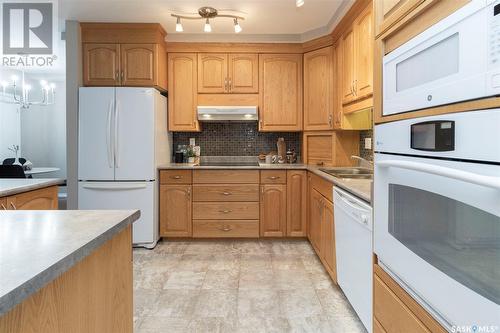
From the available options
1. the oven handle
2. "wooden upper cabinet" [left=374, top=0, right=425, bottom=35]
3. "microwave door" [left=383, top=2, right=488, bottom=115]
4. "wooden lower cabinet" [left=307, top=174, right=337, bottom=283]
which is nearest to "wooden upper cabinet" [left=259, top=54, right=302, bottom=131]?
"wooden lower cabinet" [left=307, top=174, right=337, bottom=283]

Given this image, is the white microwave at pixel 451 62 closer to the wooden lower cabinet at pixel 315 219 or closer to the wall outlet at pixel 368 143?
the wooden lower cabinet at pixel 315 219

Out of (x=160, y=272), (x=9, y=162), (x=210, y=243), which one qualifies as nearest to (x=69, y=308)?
(x=160, y=272)

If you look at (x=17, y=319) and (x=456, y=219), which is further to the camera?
(x=456, y=219)

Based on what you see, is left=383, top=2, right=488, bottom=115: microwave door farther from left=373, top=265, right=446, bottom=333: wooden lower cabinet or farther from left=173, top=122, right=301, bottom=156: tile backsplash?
left=173, top=122, right=301, bottom=156: tile backsplash

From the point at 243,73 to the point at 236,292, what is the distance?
2491mm

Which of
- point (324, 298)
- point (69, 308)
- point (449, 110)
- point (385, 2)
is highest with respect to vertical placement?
point (385, 2)

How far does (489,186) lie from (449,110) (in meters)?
0.28

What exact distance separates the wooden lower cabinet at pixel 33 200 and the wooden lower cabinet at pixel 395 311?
192cm

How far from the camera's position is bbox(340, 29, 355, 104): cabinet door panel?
2932 millimetres

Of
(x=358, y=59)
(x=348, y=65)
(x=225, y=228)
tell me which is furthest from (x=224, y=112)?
(x=358, y=59)

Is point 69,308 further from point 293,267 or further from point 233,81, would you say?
point 233,81

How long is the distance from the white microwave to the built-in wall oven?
6 cm

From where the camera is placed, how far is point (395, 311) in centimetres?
119

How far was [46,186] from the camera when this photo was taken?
7.06ft
